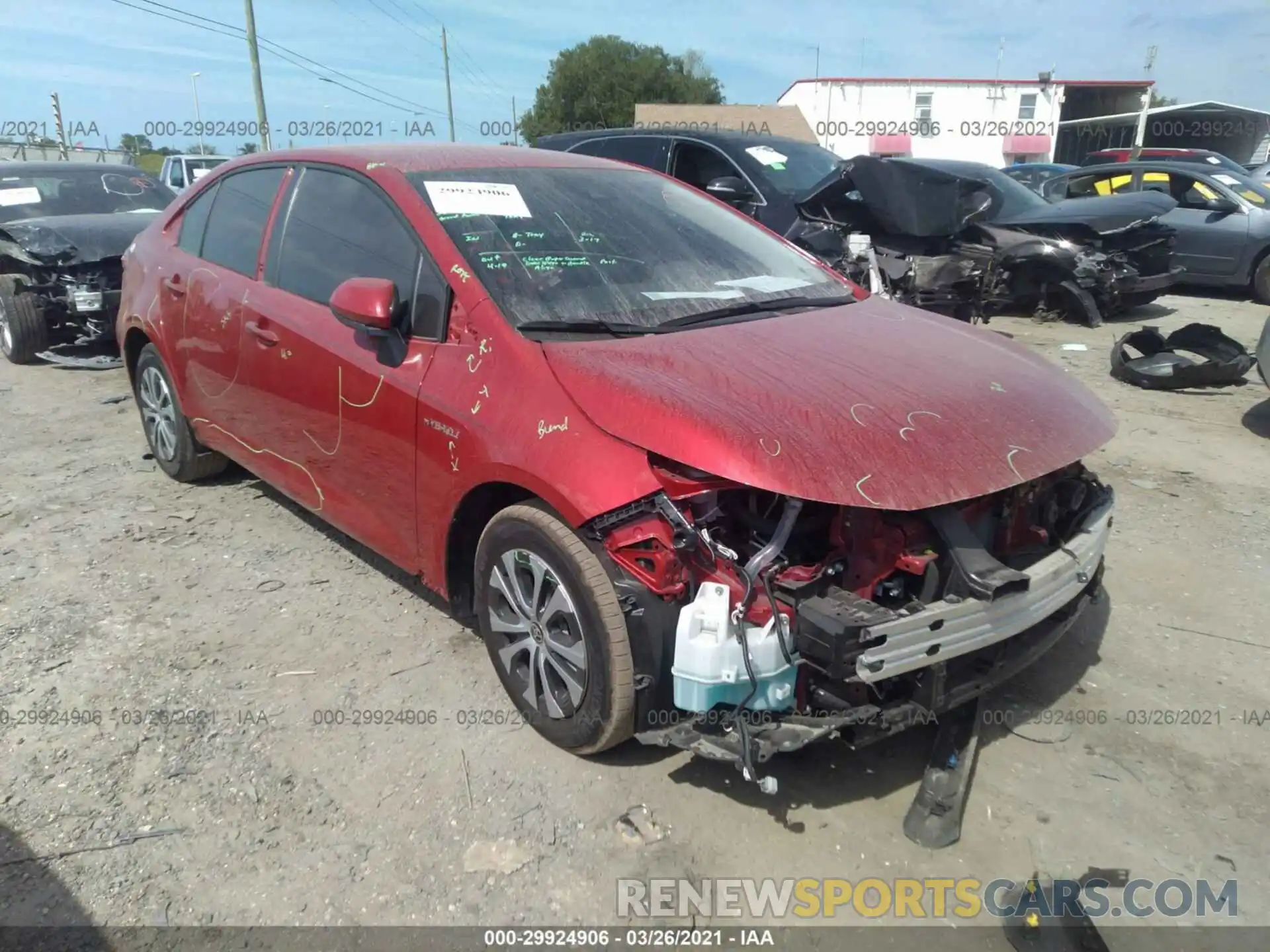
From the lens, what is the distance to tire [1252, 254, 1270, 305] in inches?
398

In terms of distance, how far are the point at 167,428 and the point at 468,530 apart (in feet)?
9.19

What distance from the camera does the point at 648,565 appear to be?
231cm

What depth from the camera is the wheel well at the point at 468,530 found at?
274 cm

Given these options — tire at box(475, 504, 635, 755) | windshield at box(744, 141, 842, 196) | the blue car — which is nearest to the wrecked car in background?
windshield at box(744, 141, 842, 196)

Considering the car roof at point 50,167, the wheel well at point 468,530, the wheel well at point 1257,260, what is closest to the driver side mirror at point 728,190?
the wheel well at point 468,530

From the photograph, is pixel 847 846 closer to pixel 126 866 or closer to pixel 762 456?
pixel 762 456

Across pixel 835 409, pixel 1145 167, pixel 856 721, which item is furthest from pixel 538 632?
pixel 1145 167

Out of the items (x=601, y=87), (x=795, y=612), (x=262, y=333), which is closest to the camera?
(x=795, y=612)

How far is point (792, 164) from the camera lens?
26.9 ft

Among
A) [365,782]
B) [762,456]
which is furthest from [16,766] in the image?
[762,456]

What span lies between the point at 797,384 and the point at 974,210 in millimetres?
6426

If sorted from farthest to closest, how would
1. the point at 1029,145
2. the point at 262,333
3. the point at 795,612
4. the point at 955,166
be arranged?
the point at 1029,145, the point at 955,166, the point at 262,333, the point at 795,612

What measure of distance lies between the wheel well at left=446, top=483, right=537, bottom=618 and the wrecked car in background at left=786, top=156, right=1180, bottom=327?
5350 mm

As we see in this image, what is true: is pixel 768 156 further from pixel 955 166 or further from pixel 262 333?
pixel 262 333
